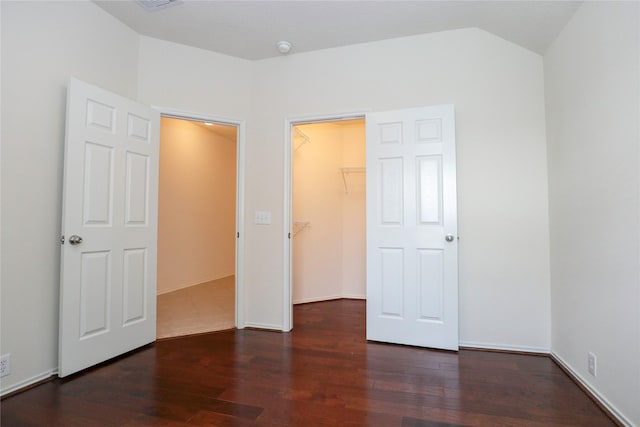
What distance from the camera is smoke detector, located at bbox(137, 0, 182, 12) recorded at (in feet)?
7.75

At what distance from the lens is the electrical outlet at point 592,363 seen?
185 cm

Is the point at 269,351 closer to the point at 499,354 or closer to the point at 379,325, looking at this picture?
the point at 379,325

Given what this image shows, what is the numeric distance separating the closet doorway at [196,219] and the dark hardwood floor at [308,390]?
1345 mm

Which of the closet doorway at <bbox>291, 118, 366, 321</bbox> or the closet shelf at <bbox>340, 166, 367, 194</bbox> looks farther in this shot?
the closet shelf at <bbox>340, 166, 367, 194</bbox>

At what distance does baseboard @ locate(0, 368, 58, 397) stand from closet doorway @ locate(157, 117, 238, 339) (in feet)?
4.79

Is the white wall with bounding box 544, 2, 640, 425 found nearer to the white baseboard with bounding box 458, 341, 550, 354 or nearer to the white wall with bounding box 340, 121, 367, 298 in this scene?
the white baseboard with bounding box 458, 341, 550, 354

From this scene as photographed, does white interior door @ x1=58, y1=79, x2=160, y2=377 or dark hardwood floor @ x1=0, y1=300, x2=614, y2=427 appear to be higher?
white interior door @ x1=58, y1=79, x2=160, y2=377

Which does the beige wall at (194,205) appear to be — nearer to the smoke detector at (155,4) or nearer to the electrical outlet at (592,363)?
the smoke detector at (155,4)

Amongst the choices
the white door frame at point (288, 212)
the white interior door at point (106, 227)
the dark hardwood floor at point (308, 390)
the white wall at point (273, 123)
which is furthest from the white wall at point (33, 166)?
the white door frame at point (288, 212)

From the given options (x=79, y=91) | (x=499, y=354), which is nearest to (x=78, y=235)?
(x=79, y=91)

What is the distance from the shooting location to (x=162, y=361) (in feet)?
7.70

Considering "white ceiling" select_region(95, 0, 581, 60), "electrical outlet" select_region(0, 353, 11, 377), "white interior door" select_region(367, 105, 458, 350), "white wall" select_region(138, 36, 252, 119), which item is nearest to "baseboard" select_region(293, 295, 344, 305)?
"white interior door" select_region(367, 105, 458, 350)

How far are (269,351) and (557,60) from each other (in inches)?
122

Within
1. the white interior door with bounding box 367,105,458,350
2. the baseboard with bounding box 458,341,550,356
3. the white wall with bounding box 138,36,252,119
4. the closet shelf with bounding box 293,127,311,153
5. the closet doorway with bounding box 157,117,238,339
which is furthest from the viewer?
the closet doorway with bounding box 157,117,238,339
